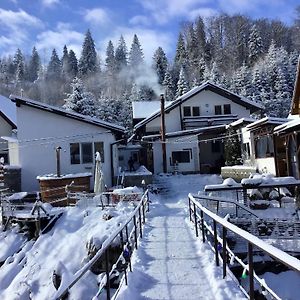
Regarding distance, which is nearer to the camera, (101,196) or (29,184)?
(101,196)

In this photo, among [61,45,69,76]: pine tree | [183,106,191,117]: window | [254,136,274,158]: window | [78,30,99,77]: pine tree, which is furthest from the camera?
[61,45,69,76]: pine tree

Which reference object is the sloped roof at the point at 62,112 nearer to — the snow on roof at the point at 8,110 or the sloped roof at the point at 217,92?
the snow on roof at the point at 8,110

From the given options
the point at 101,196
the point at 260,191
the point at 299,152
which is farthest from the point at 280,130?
the point at 101,196

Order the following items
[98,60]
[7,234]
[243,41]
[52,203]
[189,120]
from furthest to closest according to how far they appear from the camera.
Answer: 1. [98,60]
2. [243,41]
3. [189,120]
4. [52,203]
5. [7,234]

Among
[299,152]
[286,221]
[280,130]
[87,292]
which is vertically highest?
[280,130]

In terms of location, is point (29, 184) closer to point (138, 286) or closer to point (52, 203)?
point (52, 203)

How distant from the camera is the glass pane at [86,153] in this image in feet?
80.9

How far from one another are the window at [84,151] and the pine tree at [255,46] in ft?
Result: 170

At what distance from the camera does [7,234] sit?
17.7 metres

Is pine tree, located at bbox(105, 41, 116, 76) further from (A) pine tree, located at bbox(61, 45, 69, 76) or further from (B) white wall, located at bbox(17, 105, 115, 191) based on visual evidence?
(B) white wall, located at bbox(17, 105, 115, 191)

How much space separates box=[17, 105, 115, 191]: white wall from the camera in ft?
79.8

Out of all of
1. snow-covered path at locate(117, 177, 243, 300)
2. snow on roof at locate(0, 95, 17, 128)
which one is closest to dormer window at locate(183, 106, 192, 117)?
snow on roof at locate(0, 95, 17, 128)

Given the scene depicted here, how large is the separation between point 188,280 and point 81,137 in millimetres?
19397

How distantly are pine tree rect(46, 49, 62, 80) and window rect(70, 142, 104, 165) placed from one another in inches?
3129
